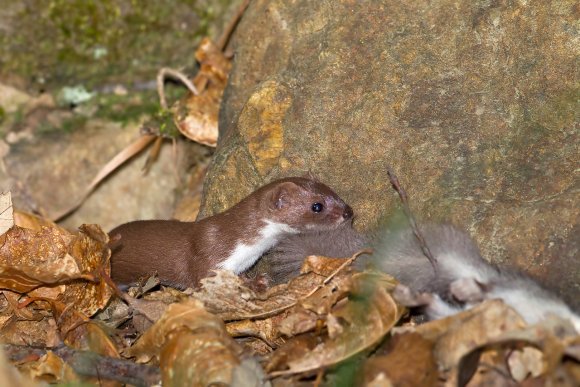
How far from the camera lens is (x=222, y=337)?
3164 millimetres

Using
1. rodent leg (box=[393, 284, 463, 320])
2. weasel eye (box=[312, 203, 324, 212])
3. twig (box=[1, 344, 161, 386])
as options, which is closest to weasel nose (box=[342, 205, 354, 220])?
weasel eye (box=[312, 203, 324, 212])

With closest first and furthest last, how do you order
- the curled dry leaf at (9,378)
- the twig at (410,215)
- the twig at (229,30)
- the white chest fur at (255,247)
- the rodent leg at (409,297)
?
1. the curled dry leaf at (9,378)
2. the rodent leg at (409,297)
3. the twig at (410,215)
4. the white chest fur at (255,247)
5. the twig at (229,30)

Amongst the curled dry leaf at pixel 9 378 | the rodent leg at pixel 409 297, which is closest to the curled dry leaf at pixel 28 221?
the curled dry leaf at pixel 9 378

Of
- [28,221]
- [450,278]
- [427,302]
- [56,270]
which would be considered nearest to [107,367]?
[56,270]

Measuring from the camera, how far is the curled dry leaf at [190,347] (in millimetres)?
2973

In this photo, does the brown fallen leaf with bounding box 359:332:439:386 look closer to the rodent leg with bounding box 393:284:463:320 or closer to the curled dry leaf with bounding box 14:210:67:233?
the rodent leg with bounding box 393:284:463:320

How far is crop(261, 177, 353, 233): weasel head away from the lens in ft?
13.6

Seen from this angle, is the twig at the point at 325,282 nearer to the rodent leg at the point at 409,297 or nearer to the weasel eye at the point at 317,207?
the rodent leg at the point at 409,297

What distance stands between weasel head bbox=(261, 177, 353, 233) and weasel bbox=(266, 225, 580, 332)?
0.43 m

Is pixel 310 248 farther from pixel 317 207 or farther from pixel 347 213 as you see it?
pixel 317 207

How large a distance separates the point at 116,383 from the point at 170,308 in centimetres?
37

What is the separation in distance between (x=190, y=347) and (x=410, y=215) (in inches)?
43.6

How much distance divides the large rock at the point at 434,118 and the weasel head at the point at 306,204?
10 centimetres

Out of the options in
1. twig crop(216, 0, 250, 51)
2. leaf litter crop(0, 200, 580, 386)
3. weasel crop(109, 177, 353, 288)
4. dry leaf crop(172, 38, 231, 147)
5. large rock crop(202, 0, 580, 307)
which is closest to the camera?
leaf litter crop(0, 200, 580, 386)
